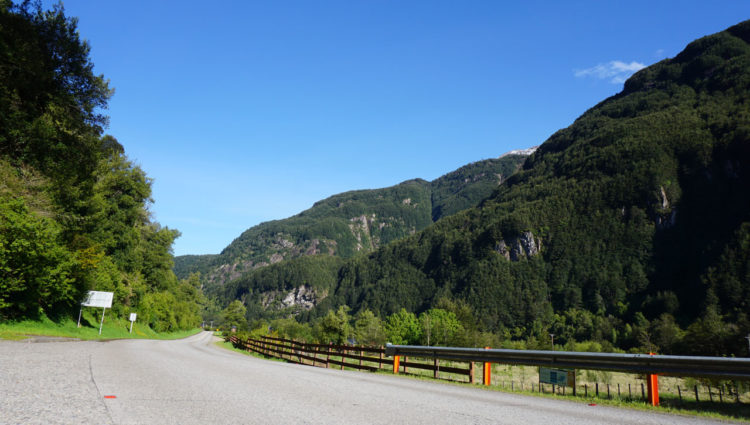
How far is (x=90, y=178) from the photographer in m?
30.2

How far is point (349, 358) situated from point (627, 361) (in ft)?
43.2

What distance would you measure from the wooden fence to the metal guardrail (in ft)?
A: 2.93

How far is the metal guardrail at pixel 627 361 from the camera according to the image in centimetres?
816

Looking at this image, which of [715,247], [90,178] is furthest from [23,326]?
[715,247]

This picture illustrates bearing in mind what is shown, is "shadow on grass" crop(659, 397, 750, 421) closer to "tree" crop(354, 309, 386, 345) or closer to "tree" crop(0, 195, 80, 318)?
"tree" crop(0, 195, 80, 318)

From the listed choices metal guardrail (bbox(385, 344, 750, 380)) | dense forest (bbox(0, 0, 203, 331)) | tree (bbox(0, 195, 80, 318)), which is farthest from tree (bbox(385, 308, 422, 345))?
metal guardrail (bbox(385, 344, 750, 380))

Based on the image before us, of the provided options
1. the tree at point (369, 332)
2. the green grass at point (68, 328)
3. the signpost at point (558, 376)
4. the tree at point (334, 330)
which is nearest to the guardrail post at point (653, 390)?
the signpost at point (558, 376)

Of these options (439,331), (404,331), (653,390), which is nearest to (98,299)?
(653,390)

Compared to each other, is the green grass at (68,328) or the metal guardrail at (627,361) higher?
the metal guardrail at (627,361)

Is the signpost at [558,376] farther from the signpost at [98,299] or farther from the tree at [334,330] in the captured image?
the tree at [334,330]

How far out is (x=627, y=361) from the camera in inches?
381

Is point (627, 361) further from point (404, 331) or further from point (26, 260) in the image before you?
point (404, 331)

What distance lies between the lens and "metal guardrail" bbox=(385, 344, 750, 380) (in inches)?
321

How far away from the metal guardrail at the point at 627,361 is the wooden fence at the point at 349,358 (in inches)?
35.2
